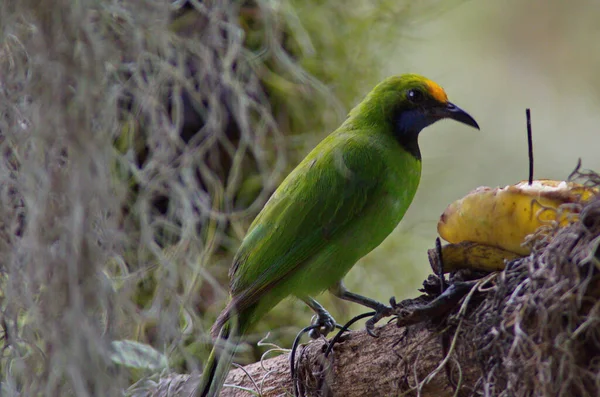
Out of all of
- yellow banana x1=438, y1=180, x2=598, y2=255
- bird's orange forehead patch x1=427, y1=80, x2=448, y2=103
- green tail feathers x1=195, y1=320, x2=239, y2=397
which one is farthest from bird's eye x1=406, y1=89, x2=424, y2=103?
green tail feathers x1=195, y1=320, x2=239, y2=397

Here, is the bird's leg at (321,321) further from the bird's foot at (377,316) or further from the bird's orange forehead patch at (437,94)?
the bird's orange forehead patch at (437,94)

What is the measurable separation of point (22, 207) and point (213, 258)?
4.31 feet

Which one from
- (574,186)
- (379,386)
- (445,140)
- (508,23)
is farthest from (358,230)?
(508,23)

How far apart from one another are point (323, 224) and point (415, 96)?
0.58 metres

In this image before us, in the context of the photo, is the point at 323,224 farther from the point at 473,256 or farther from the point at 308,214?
the point at 473,256

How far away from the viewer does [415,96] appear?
104 inches

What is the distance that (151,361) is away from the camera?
7.21 ft

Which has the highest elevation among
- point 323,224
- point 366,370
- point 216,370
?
point 323,224

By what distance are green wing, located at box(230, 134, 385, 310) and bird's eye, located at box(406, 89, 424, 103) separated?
0.24 meters

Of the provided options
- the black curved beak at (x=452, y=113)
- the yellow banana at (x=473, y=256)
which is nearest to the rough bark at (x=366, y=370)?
the yellow banana at (x=473, y=256)

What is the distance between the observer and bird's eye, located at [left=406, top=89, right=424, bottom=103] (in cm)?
264

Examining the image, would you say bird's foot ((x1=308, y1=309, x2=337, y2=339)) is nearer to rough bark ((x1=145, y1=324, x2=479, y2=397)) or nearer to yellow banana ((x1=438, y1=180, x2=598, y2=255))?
rough bark ((x1=145, y1=324, x2=479, y2=397))

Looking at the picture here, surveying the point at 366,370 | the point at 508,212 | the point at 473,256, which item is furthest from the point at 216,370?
the point at 508,212

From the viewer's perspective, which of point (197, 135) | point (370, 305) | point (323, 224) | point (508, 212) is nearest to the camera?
point (508, 212)
